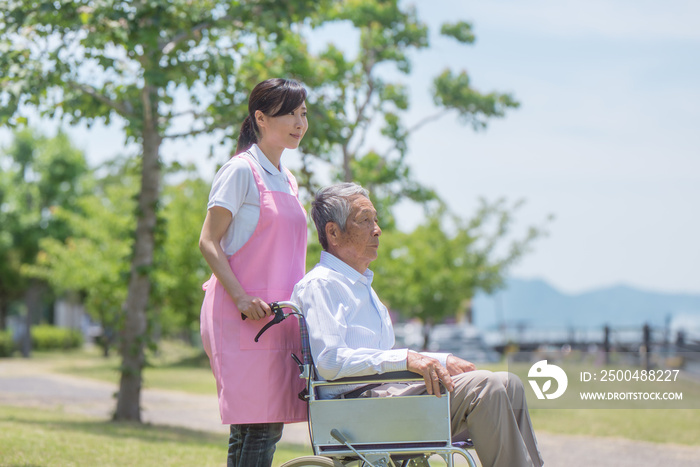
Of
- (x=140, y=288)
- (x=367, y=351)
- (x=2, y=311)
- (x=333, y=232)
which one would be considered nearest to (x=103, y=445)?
(x=140, y=288)

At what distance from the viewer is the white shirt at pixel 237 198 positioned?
3363mm

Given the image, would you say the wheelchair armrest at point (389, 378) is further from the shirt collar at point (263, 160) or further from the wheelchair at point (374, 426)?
the shirt collar at point (263, 160)

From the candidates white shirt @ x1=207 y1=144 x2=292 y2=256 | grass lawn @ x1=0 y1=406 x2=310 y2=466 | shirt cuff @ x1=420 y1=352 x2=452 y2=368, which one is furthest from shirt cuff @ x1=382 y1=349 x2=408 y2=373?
grass lawn @ x1=0 y1=406 x2=310 y2=466

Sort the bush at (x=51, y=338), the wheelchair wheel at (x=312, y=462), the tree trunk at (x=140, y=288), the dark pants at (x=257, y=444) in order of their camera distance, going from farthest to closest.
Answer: the bush at (x=51, y=338)
the tree trunk at (x=140, y=288)
the dark pants at (x=257, y=444)
the wheelchair wheel at (x=312, y=462)

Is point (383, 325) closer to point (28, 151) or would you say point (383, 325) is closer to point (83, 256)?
point (83, 256)

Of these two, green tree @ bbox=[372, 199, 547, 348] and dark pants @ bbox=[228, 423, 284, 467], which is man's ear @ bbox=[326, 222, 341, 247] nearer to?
dark pants @ bbox=[228, 423, 284, 467]

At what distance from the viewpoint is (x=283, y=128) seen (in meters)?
3.54

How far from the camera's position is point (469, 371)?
318cm

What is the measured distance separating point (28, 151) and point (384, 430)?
31932 millimetres

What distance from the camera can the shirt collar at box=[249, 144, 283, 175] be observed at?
11.6 ft

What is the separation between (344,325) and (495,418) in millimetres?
668

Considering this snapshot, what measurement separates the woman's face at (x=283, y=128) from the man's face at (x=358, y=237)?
434 millimetres

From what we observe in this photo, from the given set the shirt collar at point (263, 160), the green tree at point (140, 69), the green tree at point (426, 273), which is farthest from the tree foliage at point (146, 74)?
the green tree at point (426, 273)

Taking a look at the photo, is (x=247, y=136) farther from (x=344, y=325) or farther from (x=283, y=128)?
(x=344, y=325)
